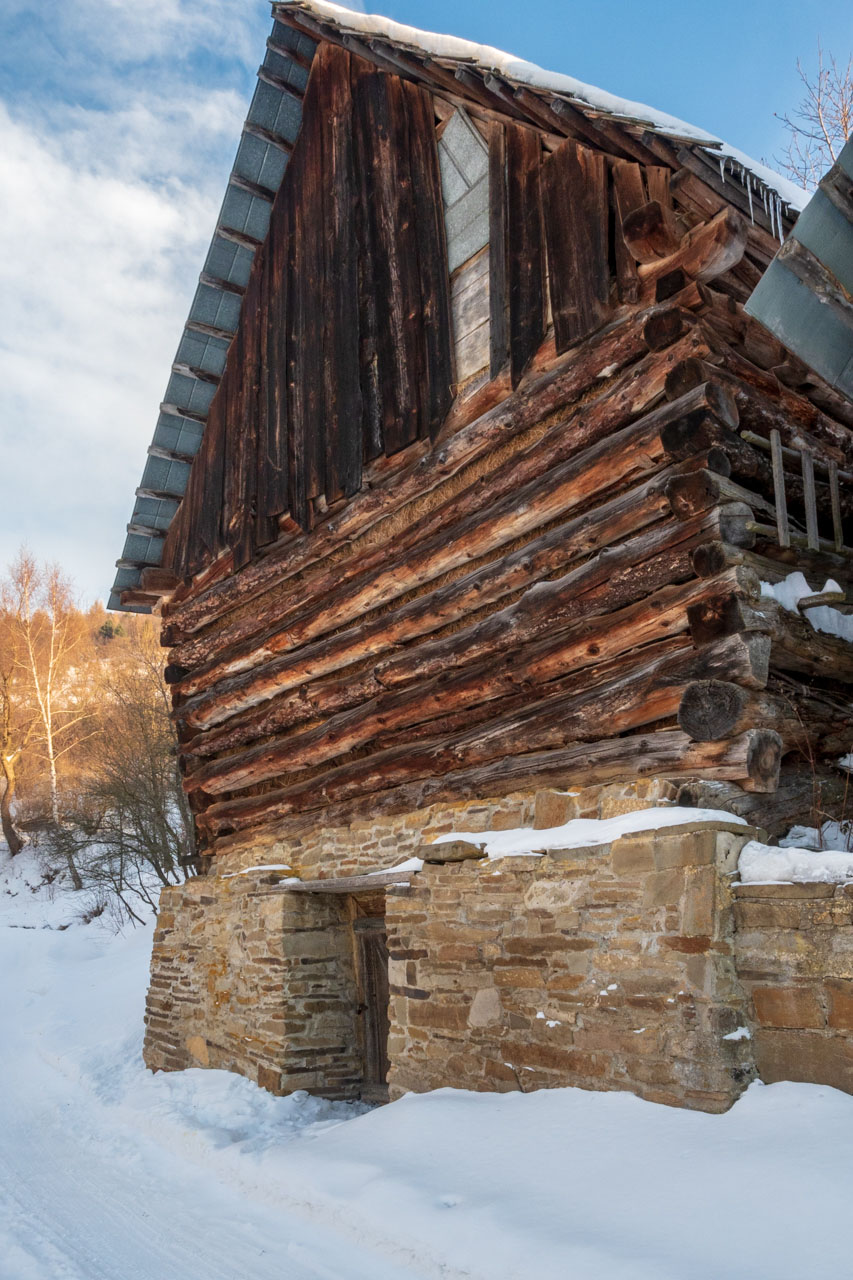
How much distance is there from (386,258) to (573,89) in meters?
2.52

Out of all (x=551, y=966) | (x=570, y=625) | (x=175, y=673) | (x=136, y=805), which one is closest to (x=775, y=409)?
(x=570, y=625)

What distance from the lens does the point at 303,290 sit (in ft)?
28.6

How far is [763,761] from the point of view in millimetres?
4570

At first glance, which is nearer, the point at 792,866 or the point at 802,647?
the point at 792,866

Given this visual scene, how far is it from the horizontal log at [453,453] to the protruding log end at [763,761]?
230 centimetres

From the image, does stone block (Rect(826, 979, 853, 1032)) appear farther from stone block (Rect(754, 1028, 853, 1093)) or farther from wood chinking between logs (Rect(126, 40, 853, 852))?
wood chinking between logs (Rect(126, 40, 853, 852))

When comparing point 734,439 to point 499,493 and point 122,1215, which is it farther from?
point 122,1215

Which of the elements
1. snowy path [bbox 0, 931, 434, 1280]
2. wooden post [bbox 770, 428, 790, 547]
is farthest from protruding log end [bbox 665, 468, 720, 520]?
snowy path [bbox 0, 931, 434, 1280]

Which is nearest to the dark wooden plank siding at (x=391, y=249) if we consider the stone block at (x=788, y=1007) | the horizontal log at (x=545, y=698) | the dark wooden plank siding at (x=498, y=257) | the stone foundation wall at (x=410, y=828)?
the dark wooden plank siding at (x=498, y=257)

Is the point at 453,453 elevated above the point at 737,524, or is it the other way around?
the point at 453,453

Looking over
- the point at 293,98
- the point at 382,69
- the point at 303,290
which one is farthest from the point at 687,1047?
the point at 293,98

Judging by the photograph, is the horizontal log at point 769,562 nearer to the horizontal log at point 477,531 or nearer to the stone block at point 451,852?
the horizontal log at point 477,531

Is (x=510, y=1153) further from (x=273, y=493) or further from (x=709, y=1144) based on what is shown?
(x=273, y=493)

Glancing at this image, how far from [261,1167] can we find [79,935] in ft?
47.9
